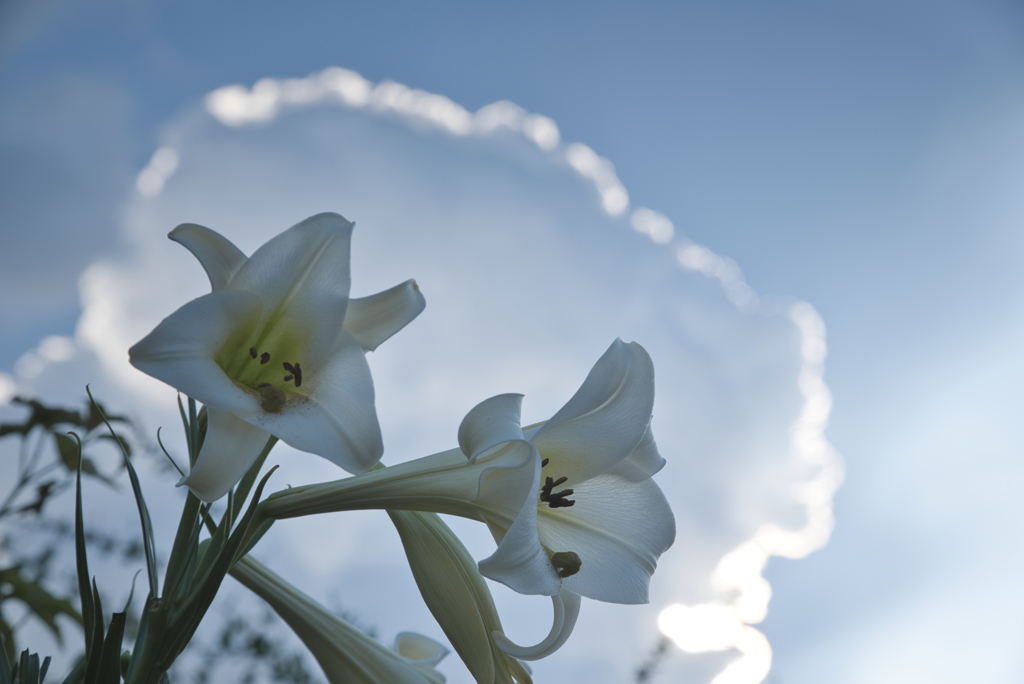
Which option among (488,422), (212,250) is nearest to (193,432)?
(212,250)

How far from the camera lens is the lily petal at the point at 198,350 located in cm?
49

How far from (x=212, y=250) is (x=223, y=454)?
18cm

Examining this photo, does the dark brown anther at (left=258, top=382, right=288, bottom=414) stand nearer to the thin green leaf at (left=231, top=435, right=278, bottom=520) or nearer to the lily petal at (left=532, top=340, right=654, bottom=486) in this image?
the thin green leaf at (left=231, top=435, right=278, bottom=520)

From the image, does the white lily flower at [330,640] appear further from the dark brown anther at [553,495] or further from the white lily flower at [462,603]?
the dark brown anther at [553,495]

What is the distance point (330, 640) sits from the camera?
0.62m

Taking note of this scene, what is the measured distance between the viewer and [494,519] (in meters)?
0.54

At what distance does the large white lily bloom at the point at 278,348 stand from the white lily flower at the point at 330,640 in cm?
17

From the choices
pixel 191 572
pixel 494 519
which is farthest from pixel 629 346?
pixel 191 572

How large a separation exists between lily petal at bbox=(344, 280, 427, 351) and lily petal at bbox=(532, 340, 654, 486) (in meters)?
0.17

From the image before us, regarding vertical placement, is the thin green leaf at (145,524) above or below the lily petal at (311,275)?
below

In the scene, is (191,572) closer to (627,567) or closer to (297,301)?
(297,301)

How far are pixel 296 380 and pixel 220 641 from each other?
1.07 m

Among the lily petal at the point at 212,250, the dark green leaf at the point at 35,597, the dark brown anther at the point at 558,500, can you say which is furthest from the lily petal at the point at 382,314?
the dark green leaf at the point at 35,597

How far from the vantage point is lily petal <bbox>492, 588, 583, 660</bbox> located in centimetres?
55
